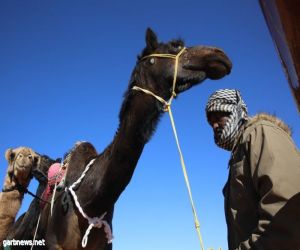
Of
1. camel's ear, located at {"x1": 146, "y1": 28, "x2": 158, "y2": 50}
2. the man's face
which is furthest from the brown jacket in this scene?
camel's ear, located at {"x1": 146, "y1": 28, "x2": 158, "y2": 50}

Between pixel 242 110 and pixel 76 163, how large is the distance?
3.21m

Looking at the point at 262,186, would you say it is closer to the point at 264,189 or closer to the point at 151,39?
the point at 264,189

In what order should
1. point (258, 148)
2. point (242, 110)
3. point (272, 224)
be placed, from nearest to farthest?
point (272, 224), point (258, 148), point (242, 110)

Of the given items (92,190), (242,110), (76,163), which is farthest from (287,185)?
(76,163)

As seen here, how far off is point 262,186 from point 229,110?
77 centimetres

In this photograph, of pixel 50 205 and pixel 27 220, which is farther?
pixel 27 220

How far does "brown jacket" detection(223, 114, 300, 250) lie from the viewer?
59.3 inches

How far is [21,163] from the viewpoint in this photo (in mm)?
5715

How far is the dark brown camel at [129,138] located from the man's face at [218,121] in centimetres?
174

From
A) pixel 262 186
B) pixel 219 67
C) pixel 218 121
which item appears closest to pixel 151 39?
pixel 219 67

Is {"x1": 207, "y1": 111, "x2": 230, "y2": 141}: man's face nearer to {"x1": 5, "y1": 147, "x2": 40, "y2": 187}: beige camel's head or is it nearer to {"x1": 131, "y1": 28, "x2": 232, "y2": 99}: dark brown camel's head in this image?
{"x1": 131, "y1": 28, "x2": 232, "y2": 99}: dark brown camel's head

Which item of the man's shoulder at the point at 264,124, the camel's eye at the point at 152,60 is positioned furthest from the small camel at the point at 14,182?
the man's shoulder at the point at 264,124

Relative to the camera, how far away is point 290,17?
0.84 m

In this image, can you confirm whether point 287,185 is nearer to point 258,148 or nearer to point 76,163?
point 258,148
